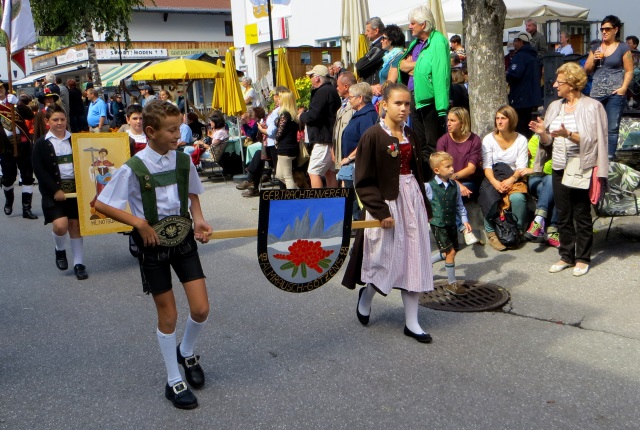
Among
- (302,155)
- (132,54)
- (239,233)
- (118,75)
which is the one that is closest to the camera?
(239,233)

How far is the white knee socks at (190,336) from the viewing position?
4.41m

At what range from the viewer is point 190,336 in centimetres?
448

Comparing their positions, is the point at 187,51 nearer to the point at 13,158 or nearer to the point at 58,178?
the point at 13,158

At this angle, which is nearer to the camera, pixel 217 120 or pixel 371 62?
pixel 371 62

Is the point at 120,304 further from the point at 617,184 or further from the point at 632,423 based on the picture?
the point at 617,184

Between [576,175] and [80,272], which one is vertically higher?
[576,175]

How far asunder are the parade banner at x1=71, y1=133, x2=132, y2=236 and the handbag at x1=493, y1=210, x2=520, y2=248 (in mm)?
3868

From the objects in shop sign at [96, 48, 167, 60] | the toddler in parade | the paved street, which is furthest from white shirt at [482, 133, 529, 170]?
shop sign at [96, 48, 167, 60]

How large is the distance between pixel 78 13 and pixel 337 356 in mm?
24612

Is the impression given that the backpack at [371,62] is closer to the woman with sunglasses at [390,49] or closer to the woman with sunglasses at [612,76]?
the woman with sunglasses at [390,49]

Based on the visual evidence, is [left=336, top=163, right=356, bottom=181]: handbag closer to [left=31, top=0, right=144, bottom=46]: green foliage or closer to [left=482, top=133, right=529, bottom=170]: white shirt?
[left=482, top=133, right=529, bottom=170]: white shirt

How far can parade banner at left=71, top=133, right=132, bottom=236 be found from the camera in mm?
7086

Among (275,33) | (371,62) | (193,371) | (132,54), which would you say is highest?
(132,54)

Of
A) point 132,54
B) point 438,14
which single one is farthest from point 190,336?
point 132,54
